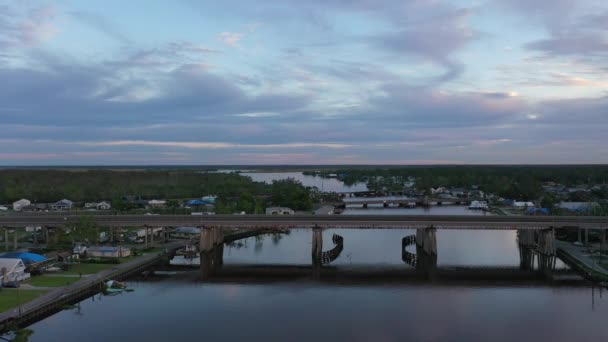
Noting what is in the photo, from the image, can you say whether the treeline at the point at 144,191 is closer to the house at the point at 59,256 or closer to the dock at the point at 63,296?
the house at the point at 59,256

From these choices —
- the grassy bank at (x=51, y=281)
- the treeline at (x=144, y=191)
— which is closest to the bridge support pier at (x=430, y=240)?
the grassy bank at (x=51, y=281)

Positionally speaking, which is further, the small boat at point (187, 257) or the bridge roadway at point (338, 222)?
the bridge roadway at point (338, 222)

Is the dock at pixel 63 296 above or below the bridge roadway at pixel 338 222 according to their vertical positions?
below

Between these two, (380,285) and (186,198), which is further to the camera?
(186,198)

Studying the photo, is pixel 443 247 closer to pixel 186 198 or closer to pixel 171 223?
pixel 171 223

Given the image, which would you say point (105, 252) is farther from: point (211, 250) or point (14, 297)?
point (14, 297)

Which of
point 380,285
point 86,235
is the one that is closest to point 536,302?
point 380,285
